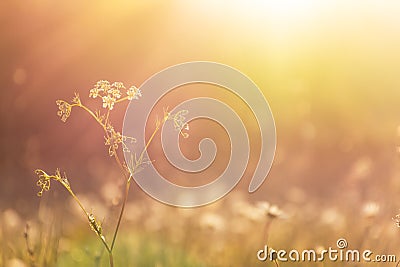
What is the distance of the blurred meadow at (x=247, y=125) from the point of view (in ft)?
6.04

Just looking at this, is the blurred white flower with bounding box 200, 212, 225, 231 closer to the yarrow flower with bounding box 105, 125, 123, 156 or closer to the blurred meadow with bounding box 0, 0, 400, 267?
the blurred meadow with bounding box 0, 0, 400, 267

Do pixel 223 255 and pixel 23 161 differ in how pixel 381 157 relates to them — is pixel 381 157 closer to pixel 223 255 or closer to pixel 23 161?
pixel 223 255

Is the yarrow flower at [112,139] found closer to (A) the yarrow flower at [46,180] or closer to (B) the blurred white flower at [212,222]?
(A) the yarrow flower at [46,180]

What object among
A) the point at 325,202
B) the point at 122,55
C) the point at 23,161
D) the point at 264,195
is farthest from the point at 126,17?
the point at 325,202

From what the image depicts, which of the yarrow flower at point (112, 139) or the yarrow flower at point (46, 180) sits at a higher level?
the yarrow flower at point (112, 139)

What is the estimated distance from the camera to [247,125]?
213cm

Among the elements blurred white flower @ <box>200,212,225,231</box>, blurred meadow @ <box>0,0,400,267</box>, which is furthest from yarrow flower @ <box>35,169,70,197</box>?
blurred white flower @ <box>200,212,225,231</box>

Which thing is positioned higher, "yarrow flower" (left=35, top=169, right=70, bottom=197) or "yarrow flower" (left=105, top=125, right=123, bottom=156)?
"yarrow flower" (left=105, top=125, right=123, bottom=156)

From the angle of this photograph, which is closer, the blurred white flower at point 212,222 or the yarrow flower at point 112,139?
the yarrow flower at point 112,139

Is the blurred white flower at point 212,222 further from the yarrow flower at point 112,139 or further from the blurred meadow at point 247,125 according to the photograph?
the yarrow flower at point 112,139

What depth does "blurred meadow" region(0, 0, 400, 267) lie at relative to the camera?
184cm

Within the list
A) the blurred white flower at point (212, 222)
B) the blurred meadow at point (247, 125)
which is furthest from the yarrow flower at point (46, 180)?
the blurred white flower at point (212, 222)

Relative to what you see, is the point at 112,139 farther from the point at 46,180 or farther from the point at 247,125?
the point at 247,125

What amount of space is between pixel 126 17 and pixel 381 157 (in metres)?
1.06
